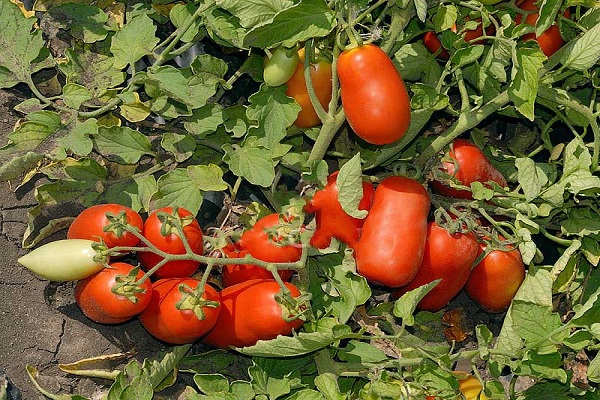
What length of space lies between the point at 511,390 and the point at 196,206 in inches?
33.4

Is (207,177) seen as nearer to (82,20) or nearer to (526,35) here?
(82,20)

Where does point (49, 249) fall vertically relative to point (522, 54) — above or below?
below

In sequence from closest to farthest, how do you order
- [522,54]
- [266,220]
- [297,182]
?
[522,54], [266,220], [297,182]

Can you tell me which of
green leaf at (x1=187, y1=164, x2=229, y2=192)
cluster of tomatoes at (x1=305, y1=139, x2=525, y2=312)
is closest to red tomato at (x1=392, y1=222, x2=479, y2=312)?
cluster of tomatoes at (x1=305, y1=139, x2=525, y2=312)

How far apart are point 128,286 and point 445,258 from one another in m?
0.72

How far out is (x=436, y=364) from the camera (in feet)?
5.84

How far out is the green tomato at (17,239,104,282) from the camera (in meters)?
1.69

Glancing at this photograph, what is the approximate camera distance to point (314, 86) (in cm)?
190

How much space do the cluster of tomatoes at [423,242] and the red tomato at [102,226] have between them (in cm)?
42

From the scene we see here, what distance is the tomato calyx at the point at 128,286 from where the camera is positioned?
5.40 ft

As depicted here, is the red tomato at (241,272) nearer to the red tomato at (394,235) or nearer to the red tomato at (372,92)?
the red tomato at (394,235)

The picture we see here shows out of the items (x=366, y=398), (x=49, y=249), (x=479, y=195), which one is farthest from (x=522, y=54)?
(x=49, y=249)

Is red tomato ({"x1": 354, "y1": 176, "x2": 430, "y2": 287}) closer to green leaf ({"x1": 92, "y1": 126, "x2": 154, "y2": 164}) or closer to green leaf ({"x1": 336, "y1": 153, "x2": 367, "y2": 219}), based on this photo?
green leaf ({"x1": 336, "y1": 153, "x2": 367, "y2": 219})

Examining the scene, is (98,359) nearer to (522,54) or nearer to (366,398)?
(366,398)
